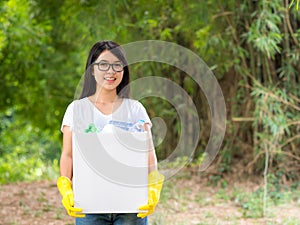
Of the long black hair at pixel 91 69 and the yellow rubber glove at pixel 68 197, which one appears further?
the long black hair at pixel 91 69

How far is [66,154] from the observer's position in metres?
1.87

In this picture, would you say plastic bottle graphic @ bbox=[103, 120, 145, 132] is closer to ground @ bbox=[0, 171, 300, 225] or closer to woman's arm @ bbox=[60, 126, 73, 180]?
woman's arm @ bbox=[60, 126, 73, 180]

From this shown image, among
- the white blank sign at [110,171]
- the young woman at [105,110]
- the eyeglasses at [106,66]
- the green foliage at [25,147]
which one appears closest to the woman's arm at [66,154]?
the young woman at [105,110]

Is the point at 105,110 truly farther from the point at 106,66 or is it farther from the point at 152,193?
the point at 152,193

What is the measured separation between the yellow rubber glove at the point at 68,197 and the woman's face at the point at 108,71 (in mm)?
334

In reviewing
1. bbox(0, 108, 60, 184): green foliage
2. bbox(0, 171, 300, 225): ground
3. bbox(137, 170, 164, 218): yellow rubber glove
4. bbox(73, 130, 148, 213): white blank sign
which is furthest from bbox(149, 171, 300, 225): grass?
bbox(0, 108, 60, 184): green foliage

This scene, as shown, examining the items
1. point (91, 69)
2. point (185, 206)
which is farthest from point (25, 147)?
point (91, 69)

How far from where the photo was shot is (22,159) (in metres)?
8.88

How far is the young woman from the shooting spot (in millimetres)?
1834

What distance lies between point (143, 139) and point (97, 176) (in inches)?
7.1

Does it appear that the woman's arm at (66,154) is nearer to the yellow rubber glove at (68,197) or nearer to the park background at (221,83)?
the yellow rubber glove at (68,197)

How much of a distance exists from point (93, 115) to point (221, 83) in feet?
11.8

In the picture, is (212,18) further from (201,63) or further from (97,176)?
(97,176)

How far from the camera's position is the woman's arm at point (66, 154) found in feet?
6.10
